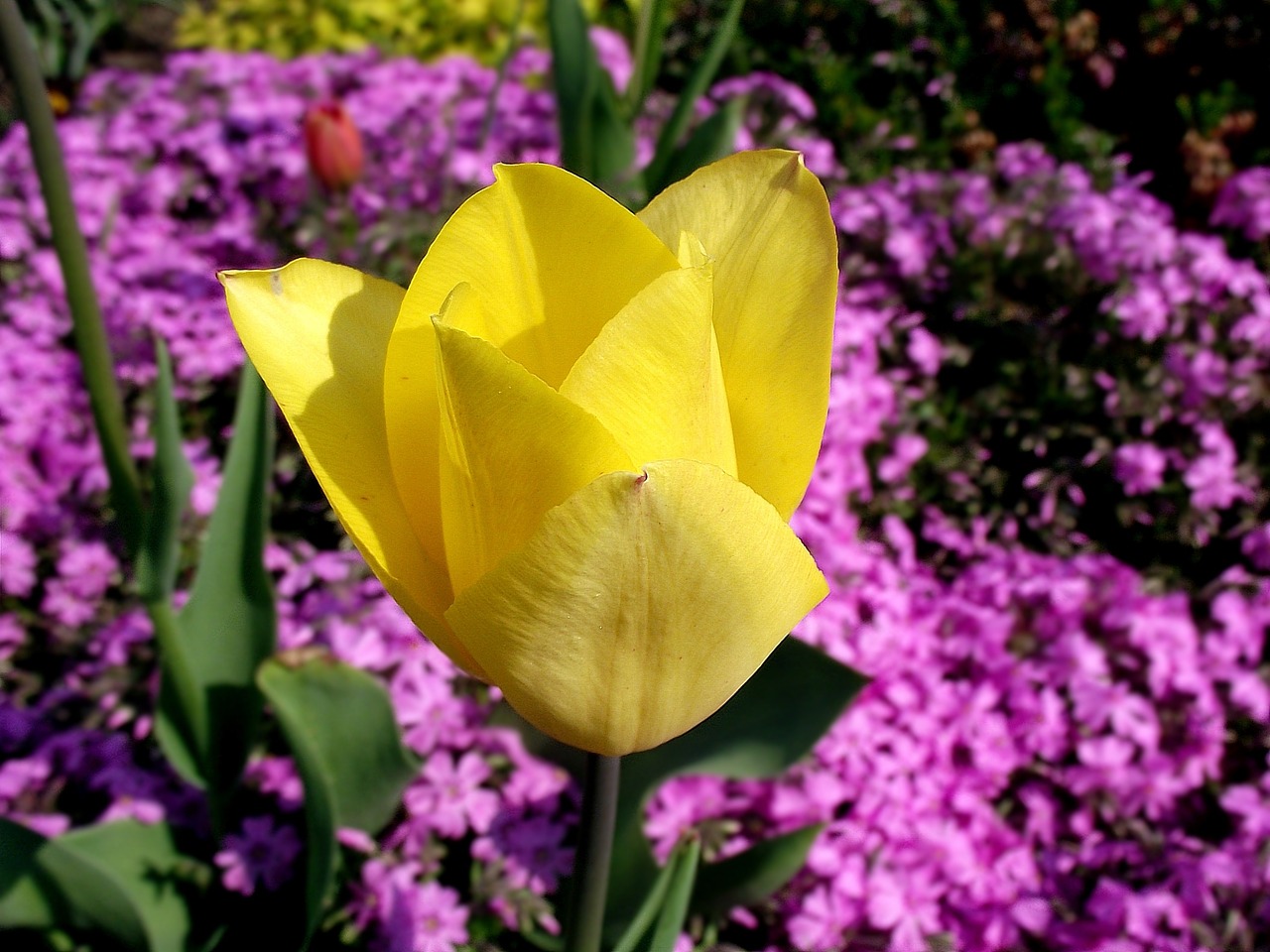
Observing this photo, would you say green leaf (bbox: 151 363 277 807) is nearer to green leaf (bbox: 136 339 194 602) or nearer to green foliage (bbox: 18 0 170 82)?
green leaf (bbox: 136 339 194 602)

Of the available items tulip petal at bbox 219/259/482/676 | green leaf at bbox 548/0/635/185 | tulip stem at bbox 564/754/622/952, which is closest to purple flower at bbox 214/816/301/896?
tulip stem at bbox 564/754/622/952

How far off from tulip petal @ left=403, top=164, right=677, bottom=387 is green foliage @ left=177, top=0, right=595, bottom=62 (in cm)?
359

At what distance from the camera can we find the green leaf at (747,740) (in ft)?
3.58

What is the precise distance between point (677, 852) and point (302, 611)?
850mm

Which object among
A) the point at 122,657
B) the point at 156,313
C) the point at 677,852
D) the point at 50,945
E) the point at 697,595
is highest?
the point at 697,595

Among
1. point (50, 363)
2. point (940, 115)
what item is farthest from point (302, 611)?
point (940, 115)

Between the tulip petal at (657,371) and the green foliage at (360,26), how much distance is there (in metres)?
3.67

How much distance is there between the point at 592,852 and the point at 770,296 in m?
0.37

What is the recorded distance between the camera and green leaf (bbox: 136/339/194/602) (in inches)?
38.0

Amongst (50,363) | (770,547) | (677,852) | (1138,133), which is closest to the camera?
(770,547)

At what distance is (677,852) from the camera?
2.68ft

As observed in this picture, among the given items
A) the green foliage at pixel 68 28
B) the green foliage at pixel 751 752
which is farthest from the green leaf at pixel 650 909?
the green foliage at pixel 68 28

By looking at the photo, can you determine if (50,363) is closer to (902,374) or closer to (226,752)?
(226,752)

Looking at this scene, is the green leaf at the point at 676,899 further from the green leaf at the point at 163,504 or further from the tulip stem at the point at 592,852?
the green leaf at the point at 163,504
